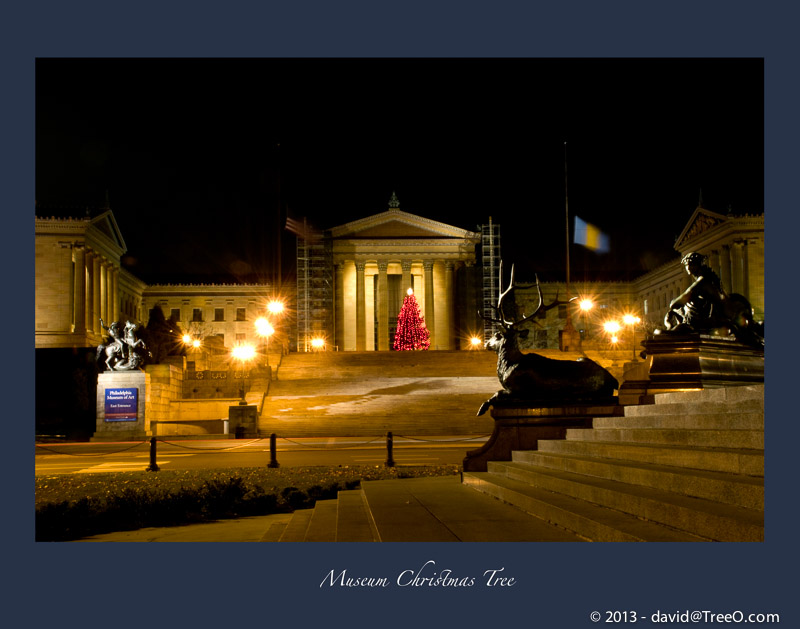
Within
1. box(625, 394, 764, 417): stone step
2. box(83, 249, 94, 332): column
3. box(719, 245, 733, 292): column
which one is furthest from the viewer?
box(83, 249, 94, 332): column

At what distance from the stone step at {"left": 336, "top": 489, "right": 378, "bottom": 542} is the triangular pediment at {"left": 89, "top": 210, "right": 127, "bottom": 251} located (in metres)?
67.5

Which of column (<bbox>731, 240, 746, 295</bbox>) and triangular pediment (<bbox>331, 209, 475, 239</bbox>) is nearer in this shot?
column (<bbox>731, 240, 746, 295</bbox>)

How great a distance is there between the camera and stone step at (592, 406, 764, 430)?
6.54 meters

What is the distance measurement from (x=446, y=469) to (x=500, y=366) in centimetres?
356

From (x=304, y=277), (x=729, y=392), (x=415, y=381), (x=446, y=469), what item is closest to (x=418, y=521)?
(x=729, y=392)

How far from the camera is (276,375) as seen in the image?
44625 millimetres

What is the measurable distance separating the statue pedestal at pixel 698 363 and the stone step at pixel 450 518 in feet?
12.3

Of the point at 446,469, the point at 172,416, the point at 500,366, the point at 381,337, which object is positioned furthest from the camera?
the point at 381,337

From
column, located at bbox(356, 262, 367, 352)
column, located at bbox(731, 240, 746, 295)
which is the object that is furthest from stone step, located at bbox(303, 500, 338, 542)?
column, located at bbox(356, 262, 367, 352)

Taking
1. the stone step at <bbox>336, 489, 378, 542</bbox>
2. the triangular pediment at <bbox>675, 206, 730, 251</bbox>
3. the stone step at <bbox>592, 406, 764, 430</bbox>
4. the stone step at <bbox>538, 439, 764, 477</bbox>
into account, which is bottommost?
the stone step at <bbox>336, 489, 378, 542</bbox>

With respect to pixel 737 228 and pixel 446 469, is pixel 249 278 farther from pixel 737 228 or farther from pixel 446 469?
pixel 446 469

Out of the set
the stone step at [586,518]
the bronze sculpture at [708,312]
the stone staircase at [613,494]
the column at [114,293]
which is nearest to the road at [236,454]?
the bronze sculpture at [708,312]

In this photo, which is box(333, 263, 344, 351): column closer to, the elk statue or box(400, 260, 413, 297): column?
box(400, 260, 413, 297): column

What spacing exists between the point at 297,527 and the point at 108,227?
7655cm
